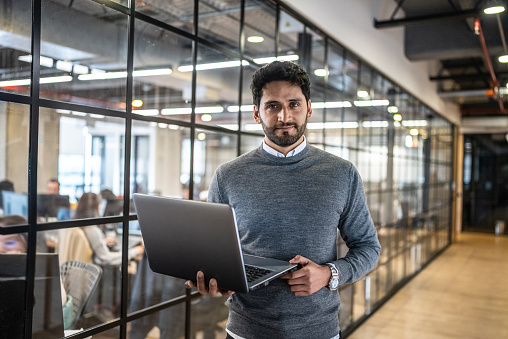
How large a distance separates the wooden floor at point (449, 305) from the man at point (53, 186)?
9.66 feet

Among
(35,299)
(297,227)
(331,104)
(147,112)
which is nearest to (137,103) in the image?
(147,112)

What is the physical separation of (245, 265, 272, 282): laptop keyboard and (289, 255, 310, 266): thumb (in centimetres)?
8

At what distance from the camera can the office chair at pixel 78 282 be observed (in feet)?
6.20

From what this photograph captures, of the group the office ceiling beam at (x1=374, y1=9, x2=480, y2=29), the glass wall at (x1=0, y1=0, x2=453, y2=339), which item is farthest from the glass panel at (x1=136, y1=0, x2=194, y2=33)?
the office ceiling beam at (x1=374, y1=9, x2=480, y2=29)

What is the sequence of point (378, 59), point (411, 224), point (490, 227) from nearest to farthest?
point (378, 59), point (411, 224), point (490, 227)

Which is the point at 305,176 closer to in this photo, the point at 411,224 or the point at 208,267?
the point at 208,267

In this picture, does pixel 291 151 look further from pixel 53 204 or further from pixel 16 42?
pixel 53 204

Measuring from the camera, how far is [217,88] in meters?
2.78

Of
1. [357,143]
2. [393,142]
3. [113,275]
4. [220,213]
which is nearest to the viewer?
[220,213]

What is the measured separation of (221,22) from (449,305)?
439 centimetres

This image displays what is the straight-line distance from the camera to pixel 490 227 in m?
12.0

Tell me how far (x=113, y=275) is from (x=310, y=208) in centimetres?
175

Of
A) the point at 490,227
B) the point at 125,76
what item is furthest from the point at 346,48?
the point at 490,227

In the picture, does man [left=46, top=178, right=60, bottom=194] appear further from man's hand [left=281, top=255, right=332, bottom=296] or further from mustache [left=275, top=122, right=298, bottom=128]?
man's hand [left=281, top=255, right=332, bottom=296]
